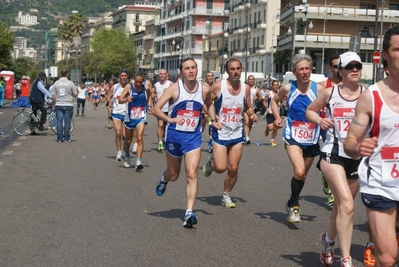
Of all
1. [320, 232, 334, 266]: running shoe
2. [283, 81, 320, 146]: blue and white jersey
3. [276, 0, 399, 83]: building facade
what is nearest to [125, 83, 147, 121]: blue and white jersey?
[283, 81, 320, 146]: blue and white jersey

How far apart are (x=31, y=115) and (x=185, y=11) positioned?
95793 millimetres

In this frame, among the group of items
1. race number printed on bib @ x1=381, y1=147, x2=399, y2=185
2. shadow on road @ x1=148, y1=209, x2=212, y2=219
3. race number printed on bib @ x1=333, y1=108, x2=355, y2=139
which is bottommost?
shadow on road @ x1=148, y1=209, x2=212, y2=219

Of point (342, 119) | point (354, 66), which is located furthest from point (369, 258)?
point (354, 66)

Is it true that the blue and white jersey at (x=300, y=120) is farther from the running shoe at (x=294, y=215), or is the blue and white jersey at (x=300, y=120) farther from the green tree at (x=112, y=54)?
the green tree at (x=112, y=54)

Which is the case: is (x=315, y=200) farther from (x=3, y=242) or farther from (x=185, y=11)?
(x=185, y=11)

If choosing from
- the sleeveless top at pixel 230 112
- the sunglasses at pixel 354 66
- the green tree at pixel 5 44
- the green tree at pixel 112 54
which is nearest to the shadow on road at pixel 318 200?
the sleeveless top at pixel 230 112

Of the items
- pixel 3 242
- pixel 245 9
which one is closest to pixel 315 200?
pixel 3 242

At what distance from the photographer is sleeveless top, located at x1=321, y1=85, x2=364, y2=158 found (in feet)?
24.2

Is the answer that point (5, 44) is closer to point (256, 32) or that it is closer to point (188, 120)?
point (256, 32)

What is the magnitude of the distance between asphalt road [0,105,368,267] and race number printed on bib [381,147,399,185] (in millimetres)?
2395

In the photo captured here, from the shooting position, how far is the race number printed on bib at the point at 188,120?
31.1ft

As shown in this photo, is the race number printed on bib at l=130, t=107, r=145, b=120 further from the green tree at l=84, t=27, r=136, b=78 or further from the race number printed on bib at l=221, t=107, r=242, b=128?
the green tree at l=84, t=27, r=136, b=78

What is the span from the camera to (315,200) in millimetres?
11539

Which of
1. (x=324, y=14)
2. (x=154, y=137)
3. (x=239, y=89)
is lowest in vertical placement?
(x=154, y=137)
